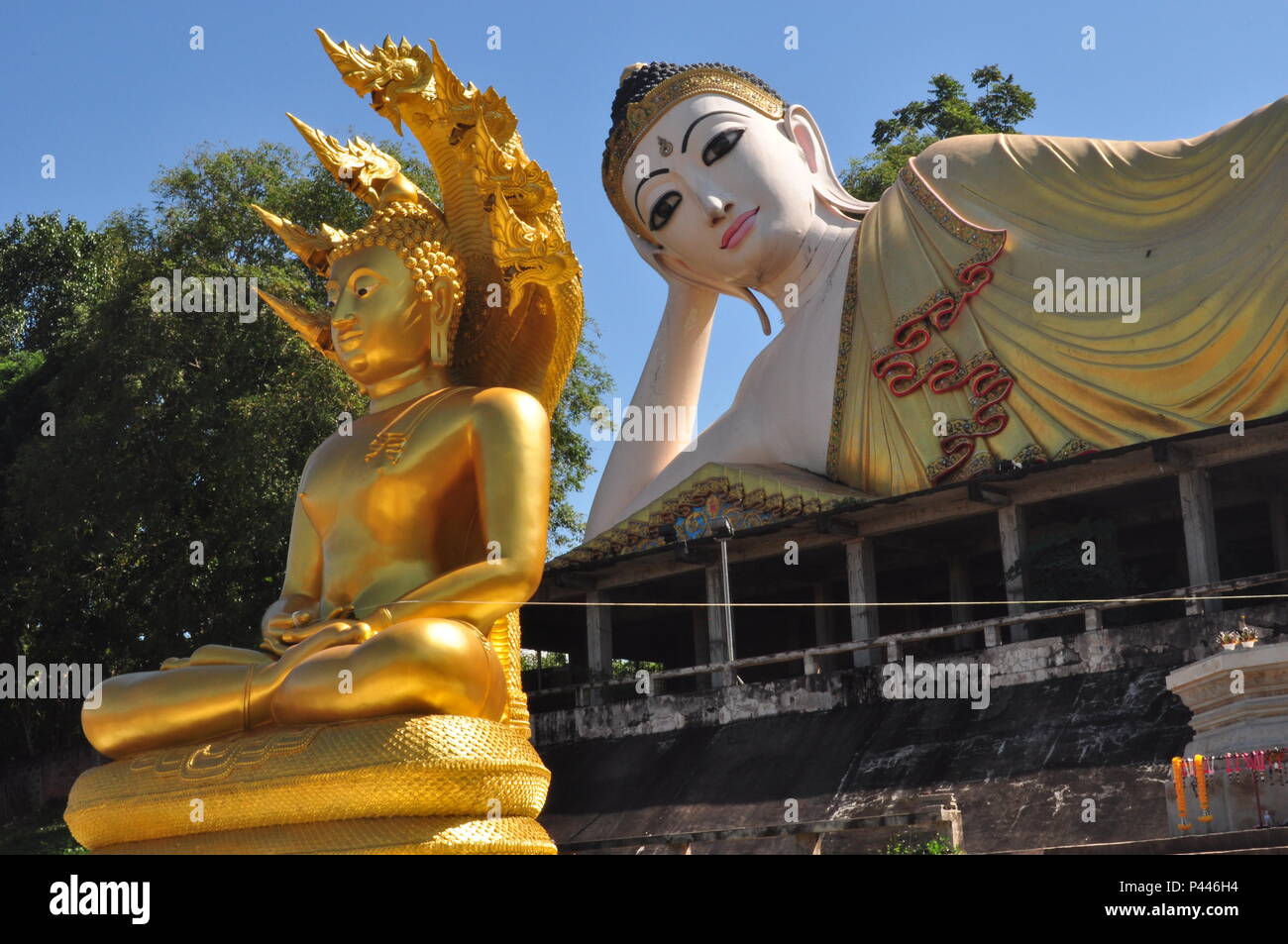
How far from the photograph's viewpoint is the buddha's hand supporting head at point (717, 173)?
724 inches

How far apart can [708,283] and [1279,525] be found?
694cm

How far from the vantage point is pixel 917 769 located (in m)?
13.4

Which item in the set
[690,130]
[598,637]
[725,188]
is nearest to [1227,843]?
[725,188]

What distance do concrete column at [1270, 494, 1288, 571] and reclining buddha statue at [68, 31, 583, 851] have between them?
12.6 metres

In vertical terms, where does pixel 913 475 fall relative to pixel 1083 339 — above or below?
below

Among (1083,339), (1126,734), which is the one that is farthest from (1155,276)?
(1126,734)

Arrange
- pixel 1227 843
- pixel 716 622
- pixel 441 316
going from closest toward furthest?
pixel 441 316
pixel 1227 843
pixel 716 622

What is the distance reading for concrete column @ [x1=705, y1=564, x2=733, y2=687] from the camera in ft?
59.9

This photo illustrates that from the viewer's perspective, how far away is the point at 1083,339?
53.2ft

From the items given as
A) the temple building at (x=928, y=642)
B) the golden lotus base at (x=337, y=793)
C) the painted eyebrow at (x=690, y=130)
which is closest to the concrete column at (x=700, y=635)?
the temple building at (x=928, y=642)

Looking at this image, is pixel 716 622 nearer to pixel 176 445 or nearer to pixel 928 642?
pixel 928 642

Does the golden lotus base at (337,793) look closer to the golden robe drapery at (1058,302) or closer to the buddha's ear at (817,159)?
the golden robe drapery at (1058,302)

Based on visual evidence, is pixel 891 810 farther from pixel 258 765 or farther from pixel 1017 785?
pixel 258 765
